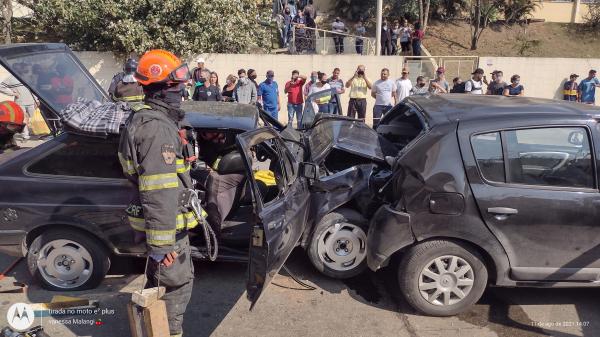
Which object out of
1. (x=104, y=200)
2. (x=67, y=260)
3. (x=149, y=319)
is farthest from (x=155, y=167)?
(x=67, y=260)

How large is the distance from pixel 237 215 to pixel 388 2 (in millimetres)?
20408

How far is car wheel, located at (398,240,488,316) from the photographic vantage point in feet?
11.9

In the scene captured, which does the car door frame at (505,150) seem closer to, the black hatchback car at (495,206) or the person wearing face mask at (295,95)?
the black hatchback car at (495,206)

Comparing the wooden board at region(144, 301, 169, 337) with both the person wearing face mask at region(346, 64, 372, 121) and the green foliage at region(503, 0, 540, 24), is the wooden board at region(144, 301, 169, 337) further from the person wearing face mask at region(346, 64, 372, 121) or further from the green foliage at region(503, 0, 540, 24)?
the green foliage at region(503, 0, 540, 24)

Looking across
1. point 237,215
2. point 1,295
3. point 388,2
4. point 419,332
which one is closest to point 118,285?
point 1,295

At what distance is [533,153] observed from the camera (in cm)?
363

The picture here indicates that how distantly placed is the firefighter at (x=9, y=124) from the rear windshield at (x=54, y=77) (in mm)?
700

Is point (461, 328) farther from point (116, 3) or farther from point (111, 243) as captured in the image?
point (116, 3)

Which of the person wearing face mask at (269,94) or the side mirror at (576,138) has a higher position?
the side mirror at (576,138)

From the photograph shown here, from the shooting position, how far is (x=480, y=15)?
21688 mm

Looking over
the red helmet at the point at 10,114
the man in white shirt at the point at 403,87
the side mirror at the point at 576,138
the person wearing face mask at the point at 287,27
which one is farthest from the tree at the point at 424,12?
the red helmet at the point at 10,114

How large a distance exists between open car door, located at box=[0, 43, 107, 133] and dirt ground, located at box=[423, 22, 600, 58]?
59.9ft

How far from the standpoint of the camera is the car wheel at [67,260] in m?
3.93

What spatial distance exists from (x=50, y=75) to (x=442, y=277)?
153 inches
